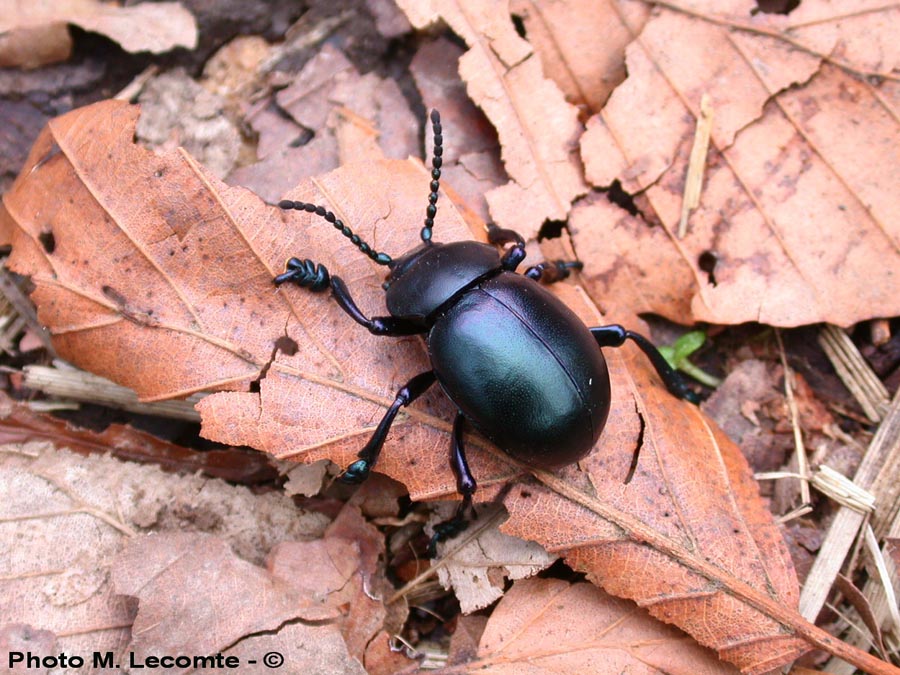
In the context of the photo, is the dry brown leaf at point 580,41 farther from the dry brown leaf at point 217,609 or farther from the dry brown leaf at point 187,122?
the dry brown leaf at point 217,609

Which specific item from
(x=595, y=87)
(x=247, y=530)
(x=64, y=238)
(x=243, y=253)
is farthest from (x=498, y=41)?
(x=247, y=530)

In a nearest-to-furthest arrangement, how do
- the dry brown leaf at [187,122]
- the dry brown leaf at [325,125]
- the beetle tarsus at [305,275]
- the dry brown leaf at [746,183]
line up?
1. the beetle tarsus at [305,275]
2. the dry brown leaf at [746,183]
3. the dry brown leaf at [325,125]
4. the dry brown leaf at [187,122]

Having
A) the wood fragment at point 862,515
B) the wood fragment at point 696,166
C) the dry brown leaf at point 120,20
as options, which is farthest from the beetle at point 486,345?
the dry brown leaf at point 120,20

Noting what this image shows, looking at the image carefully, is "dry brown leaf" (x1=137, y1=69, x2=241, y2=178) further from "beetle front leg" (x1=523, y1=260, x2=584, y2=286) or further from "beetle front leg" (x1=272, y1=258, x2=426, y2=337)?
"beetle front leg" (x1=523, y1=260, x2=584, y2=286)

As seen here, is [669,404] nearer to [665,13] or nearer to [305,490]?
[305,490]

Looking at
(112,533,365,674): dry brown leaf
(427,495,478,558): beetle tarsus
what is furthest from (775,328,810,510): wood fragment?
(112,533,365,674): dry brown leaf

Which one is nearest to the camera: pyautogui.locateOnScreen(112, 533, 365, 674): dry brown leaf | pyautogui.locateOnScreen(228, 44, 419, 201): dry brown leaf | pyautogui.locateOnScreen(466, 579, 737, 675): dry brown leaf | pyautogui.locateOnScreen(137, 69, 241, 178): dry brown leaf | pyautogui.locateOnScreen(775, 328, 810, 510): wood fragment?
pyautogui.locateOnScreen(112, 533, 365, 674): dry brown leaf

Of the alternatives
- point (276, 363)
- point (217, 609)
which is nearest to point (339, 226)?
point (276, 363)
